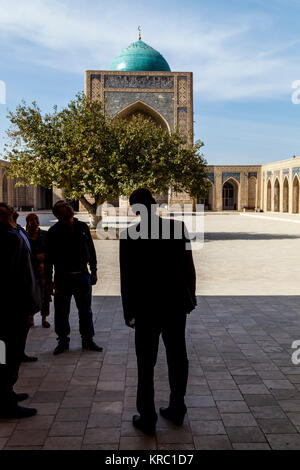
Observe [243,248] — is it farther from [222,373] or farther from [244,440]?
[244,440]

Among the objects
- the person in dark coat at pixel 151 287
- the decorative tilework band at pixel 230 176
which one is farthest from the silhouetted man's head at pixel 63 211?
the decorative tilework band at pixel 230 176

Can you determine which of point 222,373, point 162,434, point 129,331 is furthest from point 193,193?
point 162,434

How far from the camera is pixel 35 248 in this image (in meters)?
4.42

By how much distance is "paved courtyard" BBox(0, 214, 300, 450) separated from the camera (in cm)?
242

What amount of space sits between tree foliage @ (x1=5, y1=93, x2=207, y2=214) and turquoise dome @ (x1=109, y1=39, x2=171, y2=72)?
18135mm

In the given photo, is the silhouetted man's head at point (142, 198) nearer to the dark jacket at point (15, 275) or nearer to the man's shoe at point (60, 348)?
the dark jacket at point (15, 275)

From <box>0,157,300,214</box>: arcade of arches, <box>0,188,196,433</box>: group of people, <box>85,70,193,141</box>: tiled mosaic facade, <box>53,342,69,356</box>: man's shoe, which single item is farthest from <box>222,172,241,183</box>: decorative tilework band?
<box>0,188,196,433</box>: group of people

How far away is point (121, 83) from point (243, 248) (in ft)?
65.3

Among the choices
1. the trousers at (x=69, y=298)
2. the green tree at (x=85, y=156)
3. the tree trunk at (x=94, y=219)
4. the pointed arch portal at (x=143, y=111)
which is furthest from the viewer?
the pointed arch portal at (x=143, y=111)

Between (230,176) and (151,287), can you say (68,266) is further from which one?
(230,176)

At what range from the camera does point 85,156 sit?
13.3m

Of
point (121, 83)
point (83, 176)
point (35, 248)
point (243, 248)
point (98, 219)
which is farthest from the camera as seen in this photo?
point (121, 83)

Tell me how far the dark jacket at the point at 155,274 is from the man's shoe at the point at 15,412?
0.84 m

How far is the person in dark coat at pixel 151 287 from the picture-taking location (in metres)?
2.49
